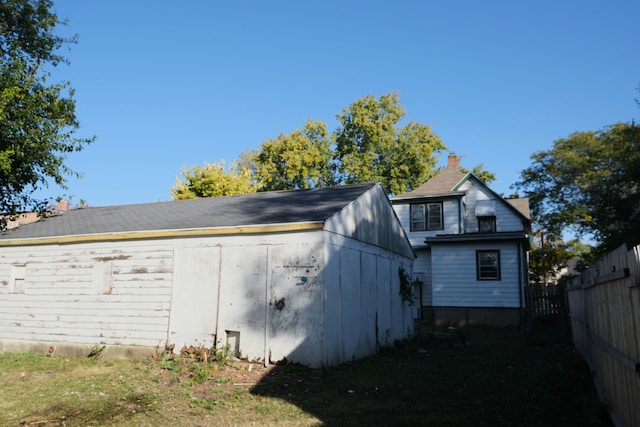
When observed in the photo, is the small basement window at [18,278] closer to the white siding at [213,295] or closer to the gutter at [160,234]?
the white siding at [213,295]

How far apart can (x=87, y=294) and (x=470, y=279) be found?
54.4 feet

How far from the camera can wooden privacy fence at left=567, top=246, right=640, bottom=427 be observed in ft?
14.1

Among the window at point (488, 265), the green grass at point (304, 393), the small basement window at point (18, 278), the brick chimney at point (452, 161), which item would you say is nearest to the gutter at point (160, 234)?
the small basement window at point (18, 278)

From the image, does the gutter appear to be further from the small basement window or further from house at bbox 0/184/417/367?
the small basement window

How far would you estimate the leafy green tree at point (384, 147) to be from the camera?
4222 cm

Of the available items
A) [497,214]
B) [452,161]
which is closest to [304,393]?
[497,214]

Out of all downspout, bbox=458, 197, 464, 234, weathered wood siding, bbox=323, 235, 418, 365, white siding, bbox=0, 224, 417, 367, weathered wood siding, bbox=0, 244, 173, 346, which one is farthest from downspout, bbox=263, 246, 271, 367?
downspout, bbox=458, 197, 464, 234

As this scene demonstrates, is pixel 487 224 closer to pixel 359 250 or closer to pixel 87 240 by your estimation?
pixel 359 250

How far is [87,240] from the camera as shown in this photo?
46.7ft

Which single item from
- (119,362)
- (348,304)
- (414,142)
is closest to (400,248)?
(348,304)

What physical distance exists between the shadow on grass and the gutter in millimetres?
3223

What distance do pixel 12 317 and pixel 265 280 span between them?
9.18 meters

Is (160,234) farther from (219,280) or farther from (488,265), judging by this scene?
(488,265)

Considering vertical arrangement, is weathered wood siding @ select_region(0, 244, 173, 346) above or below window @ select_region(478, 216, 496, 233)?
below
